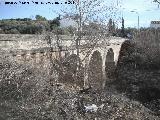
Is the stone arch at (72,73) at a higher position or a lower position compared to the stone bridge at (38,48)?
lower

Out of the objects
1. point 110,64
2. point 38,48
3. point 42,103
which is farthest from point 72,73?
point 110,64

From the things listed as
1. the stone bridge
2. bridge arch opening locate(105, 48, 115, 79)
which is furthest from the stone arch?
bridge arch opening locate(105, 48, 115, 79)

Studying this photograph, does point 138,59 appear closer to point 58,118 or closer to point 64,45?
point 64,45

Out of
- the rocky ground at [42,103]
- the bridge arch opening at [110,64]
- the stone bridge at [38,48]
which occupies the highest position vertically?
the stone bridge at [38,48]

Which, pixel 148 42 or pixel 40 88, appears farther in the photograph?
pixel 148 42

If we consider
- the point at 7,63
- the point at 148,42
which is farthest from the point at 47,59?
the point at 148,42

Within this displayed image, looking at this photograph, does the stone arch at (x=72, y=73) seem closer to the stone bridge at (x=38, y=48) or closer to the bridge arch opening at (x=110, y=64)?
the stone bridge at (x=38, y=48)

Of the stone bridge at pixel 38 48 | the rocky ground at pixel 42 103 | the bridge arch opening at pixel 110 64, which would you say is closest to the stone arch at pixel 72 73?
the stone bridge at pixel 38 48

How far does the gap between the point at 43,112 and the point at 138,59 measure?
2538 cm

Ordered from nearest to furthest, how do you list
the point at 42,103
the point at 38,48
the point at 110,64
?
the point at 42,103 → the point at 38,48 → the point at 110,64

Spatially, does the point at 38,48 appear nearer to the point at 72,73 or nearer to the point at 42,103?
the point at 72,73

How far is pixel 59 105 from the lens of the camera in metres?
10.6

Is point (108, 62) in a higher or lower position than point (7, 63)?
lower

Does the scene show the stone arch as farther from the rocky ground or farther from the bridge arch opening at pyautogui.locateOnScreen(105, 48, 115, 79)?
the bridge arch opening at pyautogui.locateOnScreen(105, 48, 115, 79)
